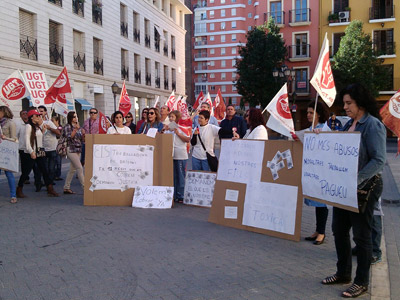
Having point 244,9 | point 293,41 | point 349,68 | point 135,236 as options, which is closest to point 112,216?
point 135,236

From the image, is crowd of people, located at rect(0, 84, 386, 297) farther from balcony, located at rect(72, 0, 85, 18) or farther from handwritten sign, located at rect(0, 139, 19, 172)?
balcony, located at rect(72, 0, 85, 18)

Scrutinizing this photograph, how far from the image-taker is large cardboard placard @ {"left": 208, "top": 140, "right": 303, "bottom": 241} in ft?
17.3

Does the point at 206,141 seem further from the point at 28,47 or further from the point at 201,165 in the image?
the point at 28,47

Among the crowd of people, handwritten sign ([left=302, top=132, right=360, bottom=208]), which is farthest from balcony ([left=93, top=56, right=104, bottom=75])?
handwritten sign ([left=302, top=132, right=360, bottom=208])

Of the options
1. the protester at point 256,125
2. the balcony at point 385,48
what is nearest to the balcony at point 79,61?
the protester at point 256,125

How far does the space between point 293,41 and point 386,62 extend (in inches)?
369

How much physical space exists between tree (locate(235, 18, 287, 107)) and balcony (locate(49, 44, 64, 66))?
20.1 m

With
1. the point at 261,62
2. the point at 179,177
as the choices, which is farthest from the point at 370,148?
the point at 261,62

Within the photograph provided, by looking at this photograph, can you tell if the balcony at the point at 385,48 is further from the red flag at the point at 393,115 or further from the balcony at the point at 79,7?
the red flag at the point at 393,115

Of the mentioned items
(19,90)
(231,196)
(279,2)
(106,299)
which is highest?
(279,2)

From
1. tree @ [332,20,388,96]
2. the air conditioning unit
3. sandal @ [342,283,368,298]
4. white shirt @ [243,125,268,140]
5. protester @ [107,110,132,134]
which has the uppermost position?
the air conditioning unit

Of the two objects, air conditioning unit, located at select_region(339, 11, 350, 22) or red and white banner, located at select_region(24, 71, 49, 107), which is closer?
red and white banner, located at select_region(24, 71, 49, 107)

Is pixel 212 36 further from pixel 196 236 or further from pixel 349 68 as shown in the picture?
pixel 196 236

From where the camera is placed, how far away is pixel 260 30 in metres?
38.4
